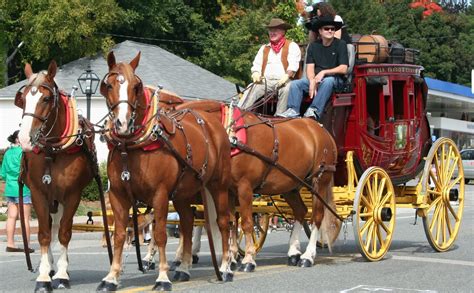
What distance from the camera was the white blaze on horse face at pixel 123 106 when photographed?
27.7ft

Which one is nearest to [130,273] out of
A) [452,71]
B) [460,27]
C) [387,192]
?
[387,192]

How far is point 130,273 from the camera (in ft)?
35.9

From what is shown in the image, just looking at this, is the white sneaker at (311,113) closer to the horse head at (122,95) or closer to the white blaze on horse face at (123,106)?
the horse head at (122,95)

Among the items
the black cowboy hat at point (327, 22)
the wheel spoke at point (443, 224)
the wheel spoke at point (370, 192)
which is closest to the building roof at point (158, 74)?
the wheel spoke at point (443, 224)

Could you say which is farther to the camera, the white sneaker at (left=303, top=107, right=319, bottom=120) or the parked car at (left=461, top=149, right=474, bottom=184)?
the parked car at (left=461, top=149, right=474, bottom=184)

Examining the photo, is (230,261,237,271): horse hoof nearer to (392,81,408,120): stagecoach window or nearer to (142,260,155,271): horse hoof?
(142,260,155,271): horse hoof

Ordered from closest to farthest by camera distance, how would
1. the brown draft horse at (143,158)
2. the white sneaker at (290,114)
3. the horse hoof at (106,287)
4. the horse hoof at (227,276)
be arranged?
the brown draft horse at (143,158), the horse hoof at (106,287), the horse hoof at (227,276), the white sneaker at (290,114)

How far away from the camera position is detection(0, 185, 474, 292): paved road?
31.1 feet

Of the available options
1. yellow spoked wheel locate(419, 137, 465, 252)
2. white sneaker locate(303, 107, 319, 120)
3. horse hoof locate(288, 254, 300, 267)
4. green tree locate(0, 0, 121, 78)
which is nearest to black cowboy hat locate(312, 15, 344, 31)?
white sneaker locate(303, 107, 319, 120)

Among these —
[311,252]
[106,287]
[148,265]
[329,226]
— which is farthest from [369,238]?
[106,287]

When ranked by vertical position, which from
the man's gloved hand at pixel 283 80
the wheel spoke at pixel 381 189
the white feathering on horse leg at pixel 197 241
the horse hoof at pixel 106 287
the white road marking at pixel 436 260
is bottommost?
the white road marking at pixel 436 260

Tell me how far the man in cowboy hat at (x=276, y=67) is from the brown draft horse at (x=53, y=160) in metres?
3.44

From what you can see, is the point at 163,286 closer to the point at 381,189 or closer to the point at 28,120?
the point at 28,120

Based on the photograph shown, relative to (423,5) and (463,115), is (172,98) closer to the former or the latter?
(463,115)
